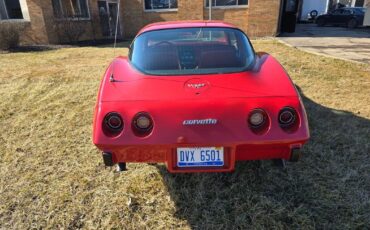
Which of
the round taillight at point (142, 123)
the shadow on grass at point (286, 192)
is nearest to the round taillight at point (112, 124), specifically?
the round taillight at point (142, 123)

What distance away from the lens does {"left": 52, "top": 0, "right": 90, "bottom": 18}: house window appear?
14.4m

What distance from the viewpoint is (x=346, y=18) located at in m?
20.5

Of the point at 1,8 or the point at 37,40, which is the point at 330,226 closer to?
the point at 37,40

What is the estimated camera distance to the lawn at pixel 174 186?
8.13 ft

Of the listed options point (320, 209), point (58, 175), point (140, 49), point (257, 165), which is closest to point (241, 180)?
point (257, 165)

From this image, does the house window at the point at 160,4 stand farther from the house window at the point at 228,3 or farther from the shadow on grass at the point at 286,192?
the shadow on grass at the point at 286,192

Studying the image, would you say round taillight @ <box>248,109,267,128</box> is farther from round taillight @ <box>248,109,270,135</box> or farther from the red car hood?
the red car hood

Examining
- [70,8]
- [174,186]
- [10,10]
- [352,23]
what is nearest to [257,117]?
[174,186]

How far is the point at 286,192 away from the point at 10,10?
15726 millimetres

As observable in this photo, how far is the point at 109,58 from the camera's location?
9789mm

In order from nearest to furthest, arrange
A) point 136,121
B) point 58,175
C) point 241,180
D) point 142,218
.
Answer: point 136,121
point 142,218
point 241,180
point 58,175

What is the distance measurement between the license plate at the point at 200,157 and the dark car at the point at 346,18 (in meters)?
21.7

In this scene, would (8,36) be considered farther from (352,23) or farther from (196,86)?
(352,23)

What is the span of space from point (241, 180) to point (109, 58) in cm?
791
